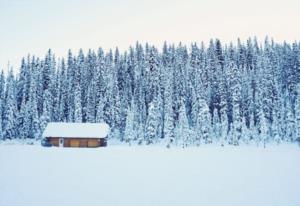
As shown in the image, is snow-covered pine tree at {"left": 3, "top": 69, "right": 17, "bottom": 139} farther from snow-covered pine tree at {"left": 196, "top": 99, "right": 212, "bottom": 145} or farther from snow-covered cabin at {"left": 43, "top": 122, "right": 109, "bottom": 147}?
snow-covered pine tree at {"left": 196, "top": 99, "right": 212, "bottom": 145}

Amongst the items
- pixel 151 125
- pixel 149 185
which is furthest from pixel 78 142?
pixel 149 185

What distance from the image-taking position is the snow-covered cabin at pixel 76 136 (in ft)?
184

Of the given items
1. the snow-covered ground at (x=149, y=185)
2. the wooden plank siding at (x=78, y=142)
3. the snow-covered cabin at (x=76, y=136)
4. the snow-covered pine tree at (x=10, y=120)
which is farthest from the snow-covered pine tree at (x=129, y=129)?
the snow-covered ground at (x=149, y=185)

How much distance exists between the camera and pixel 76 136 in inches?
2208

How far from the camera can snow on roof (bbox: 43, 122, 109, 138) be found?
184 ft

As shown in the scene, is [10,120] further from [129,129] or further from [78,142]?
[129,129]

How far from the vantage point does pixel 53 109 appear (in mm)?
73938

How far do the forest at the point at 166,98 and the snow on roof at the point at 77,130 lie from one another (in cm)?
A: 770

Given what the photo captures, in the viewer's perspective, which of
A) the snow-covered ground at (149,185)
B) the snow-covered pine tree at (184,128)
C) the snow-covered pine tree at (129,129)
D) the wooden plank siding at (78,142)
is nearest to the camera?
the snow-covered ground at (149,185)

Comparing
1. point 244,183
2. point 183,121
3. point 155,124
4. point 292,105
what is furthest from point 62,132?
point 292,105

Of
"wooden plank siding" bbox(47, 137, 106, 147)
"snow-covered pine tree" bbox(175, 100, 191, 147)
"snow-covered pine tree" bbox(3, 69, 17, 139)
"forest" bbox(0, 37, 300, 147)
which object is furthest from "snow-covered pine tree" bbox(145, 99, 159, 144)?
"snow-covered pine tree" bbox(3, 69, 17, 139)

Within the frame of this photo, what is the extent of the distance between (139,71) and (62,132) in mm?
30005

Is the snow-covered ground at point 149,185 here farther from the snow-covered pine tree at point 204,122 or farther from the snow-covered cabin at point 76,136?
the snow-covered pine tree at point 204,122

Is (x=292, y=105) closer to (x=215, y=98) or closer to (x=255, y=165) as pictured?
(x=215, y=98)
